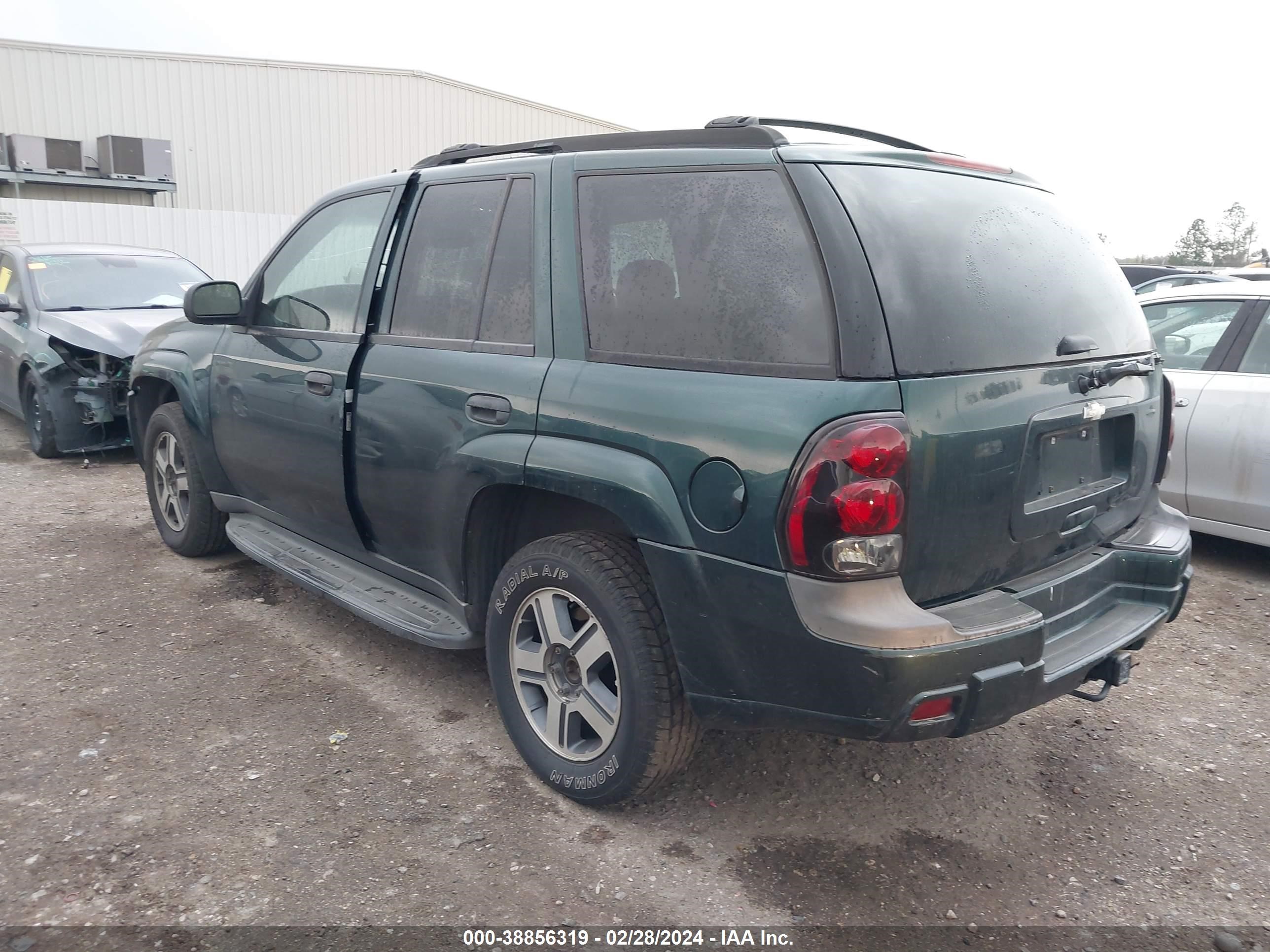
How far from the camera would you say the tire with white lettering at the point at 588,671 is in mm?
2648

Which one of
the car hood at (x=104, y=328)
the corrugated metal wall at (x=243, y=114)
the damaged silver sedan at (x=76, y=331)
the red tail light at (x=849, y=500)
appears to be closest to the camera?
the red tail light at (x=849, y=500)

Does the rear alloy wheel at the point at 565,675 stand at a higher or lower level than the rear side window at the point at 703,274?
lower

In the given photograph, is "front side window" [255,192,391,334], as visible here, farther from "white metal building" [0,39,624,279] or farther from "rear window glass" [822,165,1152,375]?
"white metal building" [0,39,624,279]

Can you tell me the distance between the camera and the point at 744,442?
235cm

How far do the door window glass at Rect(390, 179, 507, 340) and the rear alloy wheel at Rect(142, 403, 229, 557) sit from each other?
6.20 ft

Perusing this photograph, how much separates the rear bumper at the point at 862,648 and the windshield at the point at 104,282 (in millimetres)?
6894

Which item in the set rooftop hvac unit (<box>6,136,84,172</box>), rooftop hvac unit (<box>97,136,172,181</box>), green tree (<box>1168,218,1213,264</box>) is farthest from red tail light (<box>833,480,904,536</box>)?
green tree (<box>1168,218,1213,264</box>)

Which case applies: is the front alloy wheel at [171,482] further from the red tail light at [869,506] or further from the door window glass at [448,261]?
the red tail light at [869,506]

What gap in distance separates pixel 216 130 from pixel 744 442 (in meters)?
24.4

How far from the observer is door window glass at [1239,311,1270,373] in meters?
5.02

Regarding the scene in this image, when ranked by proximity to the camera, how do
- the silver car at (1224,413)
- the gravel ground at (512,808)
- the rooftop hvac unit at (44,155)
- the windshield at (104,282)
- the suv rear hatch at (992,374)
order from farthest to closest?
1. the rooftop hvac unit at (44,155)
2. the windshield at (104,282)
3. the silver car at (1224,413)
4. the gravel ground at (512,808)
5. the suv rear hatch at (992,374)

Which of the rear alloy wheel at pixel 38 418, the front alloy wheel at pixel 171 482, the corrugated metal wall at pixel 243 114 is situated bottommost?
the rear alloy wheel at pixel 38 418

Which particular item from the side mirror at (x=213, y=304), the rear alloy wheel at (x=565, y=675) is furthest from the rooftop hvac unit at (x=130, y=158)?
the rear alloy wheel at (x=565, y=675)

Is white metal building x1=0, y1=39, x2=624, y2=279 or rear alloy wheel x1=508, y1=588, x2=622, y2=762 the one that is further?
white metal building x1=0, y1=39, x2=624, y2=279
